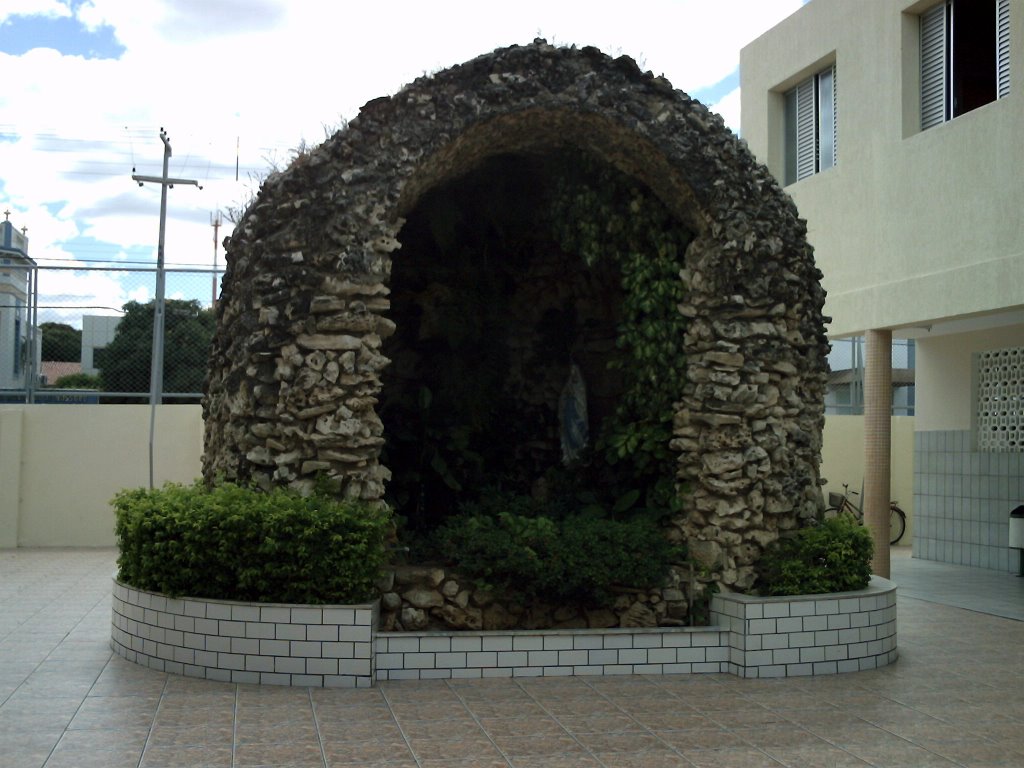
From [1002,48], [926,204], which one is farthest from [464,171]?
[1002,48]

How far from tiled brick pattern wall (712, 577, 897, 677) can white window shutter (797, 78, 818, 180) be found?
27.3 feet

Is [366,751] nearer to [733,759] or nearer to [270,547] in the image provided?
[270,547]

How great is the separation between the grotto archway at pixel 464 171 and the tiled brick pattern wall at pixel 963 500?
6.35 metres

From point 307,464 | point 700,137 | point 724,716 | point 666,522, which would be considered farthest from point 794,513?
point 307,464

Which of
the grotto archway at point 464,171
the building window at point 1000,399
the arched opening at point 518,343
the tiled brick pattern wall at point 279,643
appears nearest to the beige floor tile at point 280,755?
the tiled brick pattern wall at point 279,643

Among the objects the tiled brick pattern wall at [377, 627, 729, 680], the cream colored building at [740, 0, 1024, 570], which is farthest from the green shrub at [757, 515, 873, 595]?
the cream colored building at [740, 0, 1024, 570]

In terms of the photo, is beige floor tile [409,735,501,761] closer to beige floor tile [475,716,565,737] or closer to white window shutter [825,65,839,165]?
beige floor tile [475,716,565,737]

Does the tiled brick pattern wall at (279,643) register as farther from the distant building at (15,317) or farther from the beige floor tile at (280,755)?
the distant building at (15,317)

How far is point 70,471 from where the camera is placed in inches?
594

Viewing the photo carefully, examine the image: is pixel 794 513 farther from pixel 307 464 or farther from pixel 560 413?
pixel 307 464

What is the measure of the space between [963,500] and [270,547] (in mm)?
10219

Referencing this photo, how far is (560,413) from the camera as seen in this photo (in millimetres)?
9688

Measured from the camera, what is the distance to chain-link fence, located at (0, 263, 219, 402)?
1427cm

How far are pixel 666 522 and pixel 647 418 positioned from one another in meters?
0.78
